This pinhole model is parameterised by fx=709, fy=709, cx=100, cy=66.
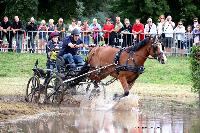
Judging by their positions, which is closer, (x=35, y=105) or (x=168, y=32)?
(x=35, y=105)

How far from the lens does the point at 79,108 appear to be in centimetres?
1820

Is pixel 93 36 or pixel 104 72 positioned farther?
pixel 93 36

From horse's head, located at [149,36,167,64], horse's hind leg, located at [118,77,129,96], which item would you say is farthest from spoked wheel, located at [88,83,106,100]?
horse's head, located at [149,36,167,64]

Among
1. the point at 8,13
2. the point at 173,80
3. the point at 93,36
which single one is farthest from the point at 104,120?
the point at 8,13

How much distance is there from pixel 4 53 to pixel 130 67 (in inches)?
529

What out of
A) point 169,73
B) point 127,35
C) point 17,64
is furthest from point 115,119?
point 127,35

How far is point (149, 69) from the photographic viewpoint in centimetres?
2753

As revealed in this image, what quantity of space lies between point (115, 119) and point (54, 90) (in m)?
3.69

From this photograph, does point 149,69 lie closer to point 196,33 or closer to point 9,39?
point 196,33

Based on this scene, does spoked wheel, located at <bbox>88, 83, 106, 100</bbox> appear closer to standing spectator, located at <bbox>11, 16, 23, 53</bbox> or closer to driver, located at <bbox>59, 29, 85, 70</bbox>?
driver, located at <bbox>59, 29, 85, 70</bbox>

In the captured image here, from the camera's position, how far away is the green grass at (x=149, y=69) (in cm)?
2569

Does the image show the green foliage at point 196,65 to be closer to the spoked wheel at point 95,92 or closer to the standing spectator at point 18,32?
the spoked wheel at point 95,92

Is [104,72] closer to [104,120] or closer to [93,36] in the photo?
[104,120]

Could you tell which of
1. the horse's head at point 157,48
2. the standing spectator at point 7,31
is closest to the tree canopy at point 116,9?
the standing spectator at point 7,31
